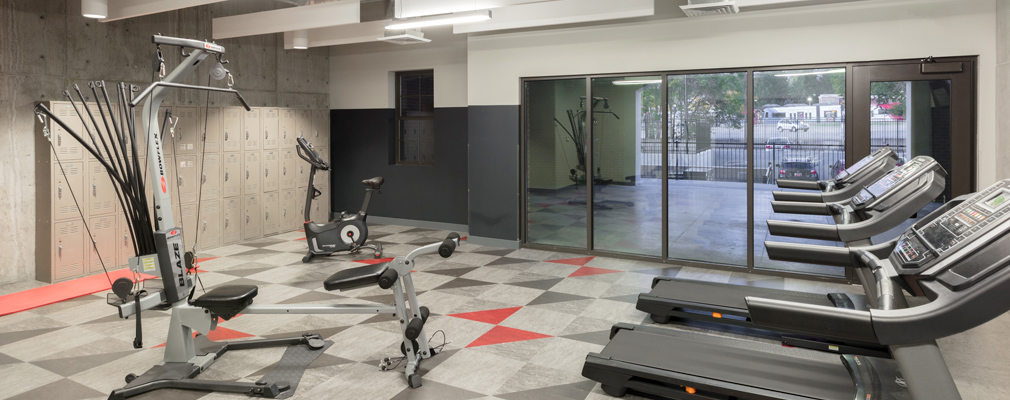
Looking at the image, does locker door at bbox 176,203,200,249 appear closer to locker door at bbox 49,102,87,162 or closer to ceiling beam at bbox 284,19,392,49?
locker door at bbox 49,102,87,162

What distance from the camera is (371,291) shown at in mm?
5621

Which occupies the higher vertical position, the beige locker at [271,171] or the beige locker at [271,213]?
the beige locker at [271,171]

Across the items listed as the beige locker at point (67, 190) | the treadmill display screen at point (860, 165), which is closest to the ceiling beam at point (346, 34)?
the beige locker at point (67, 190)

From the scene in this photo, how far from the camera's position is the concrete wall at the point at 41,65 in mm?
5891

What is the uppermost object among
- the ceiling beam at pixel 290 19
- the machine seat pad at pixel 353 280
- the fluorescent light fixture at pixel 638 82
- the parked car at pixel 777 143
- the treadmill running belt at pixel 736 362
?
the ceiling beam at pixel 290 19

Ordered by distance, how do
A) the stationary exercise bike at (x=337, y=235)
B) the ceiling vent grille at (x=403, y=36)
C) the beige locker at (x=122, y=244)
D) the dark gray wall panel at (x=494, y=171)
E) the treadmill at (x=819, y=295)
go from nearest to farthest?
1. the treadmill at (x=819, y=295)
2. the beige locker at (x=122, y=244)
3. the ceiling vent grille at (x=403, y=36)
4. the stationary exercise bike at (x=337, y=235)
5. the dark gray wall panel at (x=494, y=171)

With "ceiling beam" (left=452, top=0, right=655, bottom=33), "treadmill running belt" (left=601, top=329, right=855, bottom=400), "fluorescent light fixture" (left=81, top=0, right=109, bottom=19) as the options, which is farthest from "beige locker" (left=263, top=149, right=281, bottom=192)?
"treadmill running belt" (left=601, top=329, right=855, bottom=400)

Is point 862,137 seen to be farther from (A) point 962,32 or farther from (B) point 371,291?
(B) point 371,291

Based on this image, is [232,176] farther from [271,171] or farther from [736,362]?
[736,362]

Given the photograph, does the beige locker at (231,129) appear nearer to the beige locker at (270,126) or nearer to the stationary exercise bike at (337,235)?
the beige locker at (270,126)

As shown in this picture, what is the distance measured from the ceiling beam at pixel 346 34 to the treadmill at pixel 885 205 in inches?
221

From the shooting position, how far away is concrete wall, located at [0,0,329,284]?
5891 mm

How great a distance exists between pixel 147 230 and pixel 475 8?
3.54 metres

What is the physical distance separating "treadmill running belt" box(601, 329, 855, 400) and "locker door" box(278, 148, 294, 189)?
630 cm
